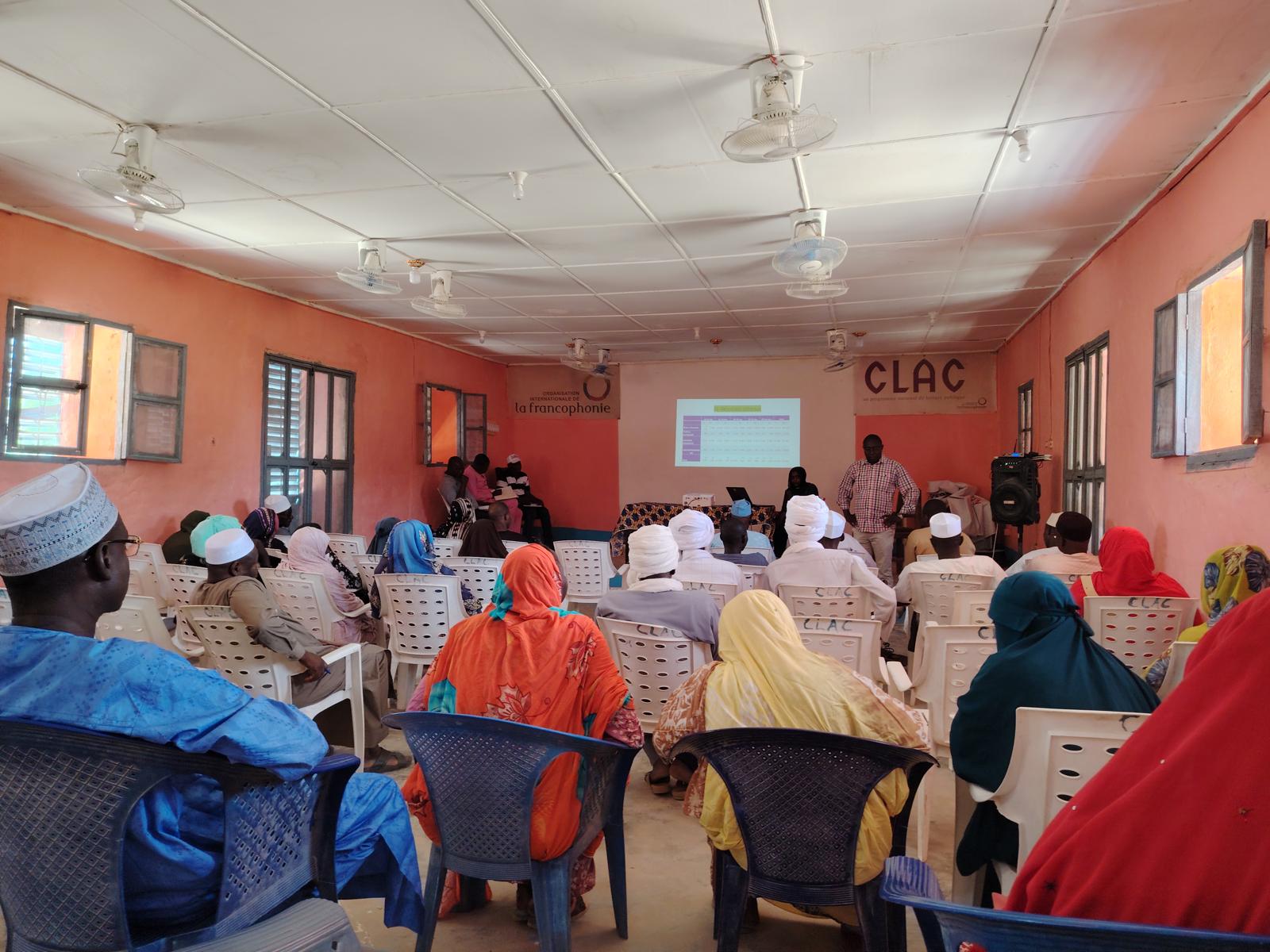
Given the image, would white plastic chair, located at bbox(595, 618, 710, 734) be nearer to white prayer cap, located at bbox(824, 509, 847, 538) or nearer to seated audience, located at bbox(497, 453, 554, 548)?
white prayer cap, located at bbox(824, 509, 847, 538)

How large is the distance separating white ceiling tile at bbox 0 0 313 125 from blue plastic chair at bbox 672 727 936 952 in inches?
118

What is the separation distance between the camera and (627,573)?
3.60 m

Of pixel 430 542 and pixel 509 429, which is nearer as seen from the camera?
pixel 430 542

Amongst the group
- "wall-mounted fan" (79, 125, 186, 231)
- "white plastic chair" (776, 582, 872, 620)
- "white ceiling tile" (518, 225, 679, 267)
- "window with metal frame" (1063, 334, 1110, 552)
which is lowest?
"white plastic chair" (776, 582, 872, 620)

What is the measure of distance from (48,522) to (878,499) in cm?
807

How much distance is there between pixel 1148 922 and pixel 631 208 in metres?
4.46

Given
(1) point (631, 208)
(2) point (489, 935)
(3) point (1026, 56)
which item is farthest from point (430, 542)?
(3) point (1026, 56)

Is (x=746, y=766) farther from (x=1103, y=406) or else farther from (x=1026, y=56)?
(x=1103, y=406)

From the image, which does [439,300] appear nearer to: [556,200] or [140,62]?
[556,200]

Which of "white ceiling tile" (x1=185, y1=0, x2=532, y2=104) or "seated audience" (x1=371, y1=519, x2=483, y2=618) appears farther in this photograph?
"seated audience" (x1=371, y1=519, x2=483, y2=618)

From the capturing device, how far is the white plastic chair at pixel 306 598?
4.06 meters

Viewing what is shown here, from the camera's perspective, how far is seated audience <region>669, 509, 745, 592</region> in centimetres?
415

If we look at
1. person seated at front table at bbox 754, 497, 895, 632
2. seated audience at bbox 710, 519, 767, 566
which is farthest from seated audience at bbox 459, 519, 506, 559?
person seated at front table at bbox 754, 497, 895, 632

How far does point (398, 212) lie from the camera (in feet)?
16.0
